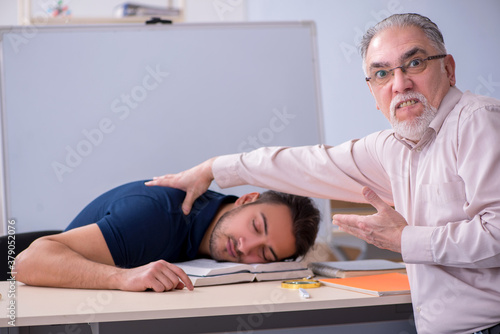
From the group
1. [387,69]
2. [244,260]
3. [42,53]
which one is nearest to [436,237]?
[387,69]

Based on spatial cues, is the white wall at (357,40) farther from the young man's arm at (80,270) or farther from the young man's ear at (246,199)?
the young man's arm at (80,270)

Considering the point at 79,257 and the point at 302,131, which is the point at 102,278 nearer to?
the point at 79,257

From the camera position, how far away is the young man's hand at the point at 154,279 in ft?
4.52

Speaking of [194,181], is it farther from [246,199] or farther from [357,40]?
[357,40]

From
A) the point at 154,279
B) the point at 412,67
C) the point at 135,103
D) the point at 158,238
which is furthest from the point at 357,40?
the point at 154,279

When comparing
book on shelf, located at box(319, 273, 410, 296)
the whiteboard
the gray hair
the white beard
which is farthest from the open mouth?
the whiteboard

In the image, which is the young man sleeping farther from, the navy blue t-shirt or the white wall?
the white wall

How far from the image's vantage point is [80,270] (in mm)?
1437

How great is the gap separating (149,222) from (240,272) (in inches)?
13.6

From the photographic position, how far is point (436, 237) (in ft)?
3.88

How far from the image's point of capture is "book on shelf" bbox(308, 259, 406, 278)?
1.64 m

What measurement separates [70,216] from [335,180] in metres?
1.52

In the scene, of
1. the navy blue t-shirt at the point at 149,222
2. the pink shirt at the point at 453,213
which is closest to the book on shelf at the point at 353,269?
the pink shirt at the point at 453,213

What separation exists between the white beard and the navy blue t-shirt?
0.80 metres
